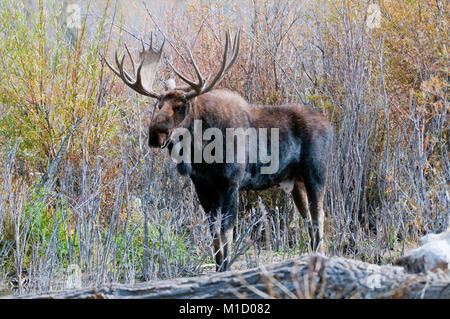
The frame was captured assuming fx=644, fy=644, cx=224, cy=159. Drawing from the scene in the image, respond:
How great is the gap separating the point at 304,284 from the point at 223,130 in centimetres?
283

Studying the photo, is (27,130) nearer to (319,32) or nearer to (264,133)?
(264,133)

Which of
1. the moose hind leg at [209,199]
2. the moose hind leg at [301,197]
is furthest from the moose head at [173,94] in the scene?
the moose hind leg at [301,197]

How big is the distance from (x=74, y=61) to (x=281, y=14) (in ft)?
6.74

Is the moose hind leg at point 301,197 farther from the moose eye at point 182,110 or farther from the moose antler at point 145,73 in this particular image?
the moose antler at point 145,73

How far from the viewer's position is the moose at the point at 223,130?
4.83 meters

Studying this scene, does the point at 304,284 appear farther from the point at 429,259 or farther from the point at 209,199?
the point at 209,199

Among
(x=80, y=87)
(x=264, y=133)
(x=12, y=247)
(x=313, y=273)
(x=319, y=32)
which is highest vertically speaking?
(x=319, y=32)

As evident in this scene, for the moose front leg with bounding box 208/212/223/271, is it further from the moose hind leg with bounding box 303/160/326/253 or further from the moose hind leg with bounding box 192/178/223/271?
the moose hind leg with bounding box 303/160/326/253

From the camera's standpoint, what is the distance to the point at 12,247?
4.79 metres

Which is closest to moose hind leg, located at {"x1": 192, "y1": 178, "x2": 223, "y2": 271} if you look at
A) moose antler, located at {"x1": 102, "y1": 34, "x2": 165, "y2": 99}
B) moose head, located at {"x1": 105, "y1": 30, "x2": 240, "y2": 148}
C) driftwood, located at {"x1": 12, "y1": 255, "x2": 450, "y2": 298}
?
moose head, located at {"x1": 105, "y1": 30, "x2": 240, "y2": 148}

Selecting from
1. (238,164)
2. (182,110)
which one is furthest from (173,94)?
(238,164)

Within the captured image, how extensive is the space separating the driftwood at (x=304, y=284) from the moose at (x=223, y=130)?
6.97 feet

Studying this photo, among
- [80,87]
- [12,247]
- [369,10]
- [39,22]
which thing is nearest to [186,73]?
[80,87]

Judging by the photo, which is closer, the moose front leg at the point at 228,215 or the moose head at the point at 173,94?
the moose head at the point at 173,94
